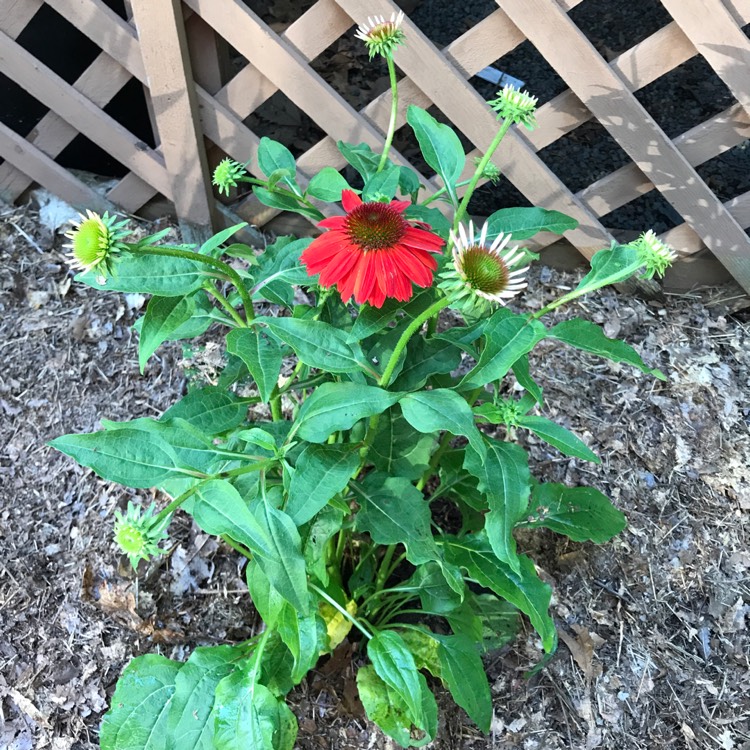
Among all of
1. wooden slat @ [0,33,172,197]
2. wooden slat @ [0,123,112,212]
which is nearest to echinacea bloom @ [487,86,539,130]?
wooden slat @ [0,33,172,197]

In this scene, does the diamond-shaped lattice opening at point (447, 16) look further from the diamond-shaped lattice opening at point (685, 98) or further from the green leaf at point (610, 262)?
the green leaf at point (610, 262)

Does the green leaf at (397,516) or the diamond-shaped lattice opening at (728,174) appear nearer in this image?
the green leaf at (397,516)

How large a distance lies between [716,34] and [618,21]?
1300 mm

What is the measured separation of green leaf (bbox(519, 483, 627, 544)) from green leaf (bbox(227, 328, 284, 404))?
0.56 metres

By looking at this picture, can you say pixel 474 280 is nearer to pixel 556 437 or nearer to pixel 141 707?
pixel 556 437

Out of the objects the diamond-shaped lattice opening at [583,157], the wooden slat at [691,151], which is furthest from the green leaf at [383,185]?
the diamond-shaped lattice opening at [583,157]

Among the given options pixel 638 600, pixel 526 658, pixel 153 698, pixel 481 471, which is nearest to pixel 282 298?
pixel 481 471

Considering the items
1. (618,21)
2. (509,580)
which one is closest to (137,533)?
(509,580)

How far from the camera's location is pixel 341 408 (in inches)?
33.0

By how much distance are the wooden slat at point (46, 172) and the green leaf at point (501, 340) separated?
5.20 ft

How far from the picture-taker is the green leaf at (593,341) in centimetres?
88

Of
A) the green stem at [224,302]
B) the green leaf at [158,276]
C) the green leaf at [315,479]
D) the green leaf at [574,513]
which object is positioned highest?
the green leaf at [158,276]

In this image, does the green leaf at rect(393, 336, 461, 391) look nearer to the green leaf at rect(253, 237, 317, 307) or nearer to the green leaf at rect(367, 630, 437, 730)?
the green leaf at rect(253, 237, 317, 307)

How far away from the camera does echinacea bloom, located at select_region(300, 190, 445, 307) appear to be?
78 centimetres
